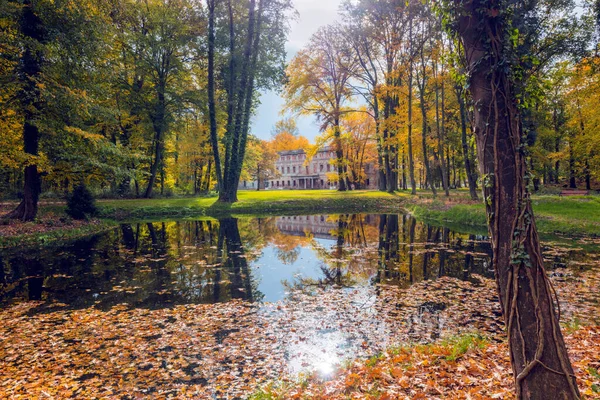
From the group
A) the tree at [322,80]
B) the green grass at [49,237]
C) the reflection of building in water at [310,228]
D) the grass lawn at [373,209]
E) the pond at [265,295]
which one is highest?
the tree at [322,80]

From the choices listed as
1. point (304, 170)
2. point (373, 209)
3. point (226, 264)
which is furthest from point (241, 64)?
point (304, 170)

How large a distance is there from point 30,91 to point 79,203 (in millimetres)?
6788

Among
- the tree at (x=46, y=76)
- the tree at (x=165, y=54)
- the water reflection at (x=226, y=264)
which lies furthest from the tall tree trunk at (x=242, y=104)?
the water reflection at (x=226, y=264)

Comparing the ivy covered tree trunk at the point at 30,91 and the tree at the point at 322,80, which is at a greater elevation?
the tree at the point at 322,80

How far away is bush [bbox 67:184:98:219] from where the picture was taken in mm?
18828

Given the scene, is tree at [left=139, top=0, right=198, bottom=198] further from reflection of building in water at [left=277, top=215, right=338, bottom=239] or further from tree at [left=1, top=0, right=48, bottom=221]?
reflection of building in water at [left=277, top=215, right=338, bottom=239]

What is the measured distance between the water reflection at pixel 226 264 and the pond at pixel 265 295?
0.06m

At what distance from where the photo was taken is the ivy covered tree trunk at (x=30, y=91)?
15.0m

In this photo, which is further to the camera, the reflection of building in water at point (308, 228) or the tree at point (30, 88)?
the reflection of building in water at point (308, 228)

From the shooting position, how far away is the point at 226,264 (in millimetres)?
10391

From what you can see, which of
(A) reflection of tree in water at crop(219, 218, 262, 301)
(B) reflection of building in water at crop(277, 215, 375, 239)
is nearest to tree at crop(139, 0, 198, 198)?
(B) reflection of building in water at crop(277, 215, 375, 239)

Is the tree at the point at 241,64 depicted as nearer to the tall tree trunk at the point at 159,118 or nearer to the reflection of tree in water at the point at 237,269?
the tall tree trunk at the point at 159,118

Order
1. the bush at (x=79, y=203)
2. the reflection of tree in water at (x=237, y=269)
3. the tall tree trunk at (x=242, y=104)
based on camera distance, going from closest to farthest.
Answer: the reflection of tree in water at (x=237, y=269) < the bush at (x=79, y=203) < the tall tree trunk at (x=242, y=104)

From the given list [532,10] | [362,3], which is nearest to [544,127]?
Answer: [532,10]
